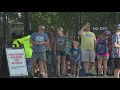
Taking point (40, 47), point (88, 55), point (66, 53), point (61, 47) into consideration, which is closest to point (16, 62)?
point (40, 47)

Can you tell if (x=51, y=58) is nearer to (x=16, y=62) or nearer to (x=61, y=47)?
(x=61, y=47)

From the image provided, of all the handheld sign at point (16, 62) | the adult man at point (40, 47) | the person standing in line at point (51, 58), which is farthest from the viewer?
the person standing in line at point (51, 58)

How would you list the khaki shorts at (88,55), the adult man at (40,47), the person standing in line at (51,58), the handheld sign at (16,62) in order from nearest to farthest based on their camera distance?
the adult man at (40,47) < the handheld sign at (16,62) < the khaki shorts at (88,55) < the person standing in line at (51,58)

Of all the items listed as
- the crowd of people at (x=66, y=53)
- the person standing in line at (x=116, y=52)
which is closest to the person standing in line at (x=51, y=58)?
the crowd of people at (x=66, y=53)

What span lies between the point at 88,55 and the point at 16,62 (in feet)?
6.97

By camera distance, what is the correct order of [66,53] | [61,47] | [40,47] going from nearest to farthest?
[40,47] < [61,47] < [66,53]

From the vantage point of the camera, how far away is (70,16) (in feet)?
42.1

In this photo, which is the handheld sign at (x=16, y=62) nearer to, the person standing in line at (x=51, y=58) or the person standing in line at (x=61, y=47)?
the person standing in line at (x=51, y=58)

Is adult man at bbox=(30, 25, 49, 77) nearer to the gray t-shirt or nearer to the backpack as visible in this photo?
the gray t-shirt

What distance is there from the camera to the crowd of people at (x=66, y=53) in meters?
12.0

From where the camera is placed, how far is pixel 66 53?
12.4m

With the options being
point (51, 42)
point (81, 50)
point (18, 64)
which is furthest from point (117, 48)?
point (18, 64)
